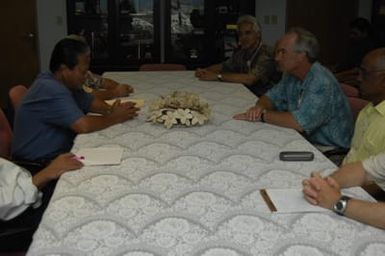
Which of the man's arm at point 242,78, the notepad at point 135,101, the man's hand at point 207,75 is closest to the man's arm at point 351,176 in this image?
the notepad at point 135,101

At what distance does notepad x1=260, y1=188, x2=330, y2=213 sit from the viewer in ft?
4.78

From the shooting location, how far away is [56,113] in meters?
2.41

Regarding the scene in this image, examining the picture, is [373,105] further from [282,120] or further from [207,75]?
[207,75]

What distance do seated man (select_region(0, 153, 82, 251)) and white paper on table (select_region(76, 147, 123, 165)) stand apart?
0.05m

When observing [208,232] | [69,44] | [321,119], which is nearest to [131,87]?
[69,44]

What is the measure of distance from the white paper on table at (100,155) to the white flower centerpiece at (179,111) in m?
→ 0.44

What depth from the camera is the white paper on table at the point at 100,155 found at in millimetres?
1901

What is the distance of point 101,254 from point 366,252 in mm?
677

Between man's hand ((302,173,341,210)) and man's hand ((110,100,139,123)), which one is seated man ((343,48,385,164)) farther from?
man's hand ((110,100,139,123))

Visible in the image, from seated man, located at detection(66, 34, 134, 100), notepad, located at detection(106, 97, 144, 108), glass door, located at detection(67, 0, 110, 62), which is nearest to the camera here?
notepad, located at detection(106, 97, 144, 108)

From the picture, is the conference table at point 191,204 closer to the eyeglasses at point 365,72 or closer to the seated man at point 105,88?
the eyeglasses at point 365,72

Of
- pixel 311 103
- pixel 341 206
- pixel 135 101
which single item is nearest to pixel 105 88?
pixel 135 101

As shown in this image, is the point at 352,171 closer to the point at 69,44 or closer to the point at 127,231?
the point at 127,231

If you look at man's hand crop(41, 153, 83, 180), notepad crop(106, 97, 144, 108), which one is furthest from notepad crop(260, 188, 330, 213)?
notepad crop(106, 97, 144, 108)
